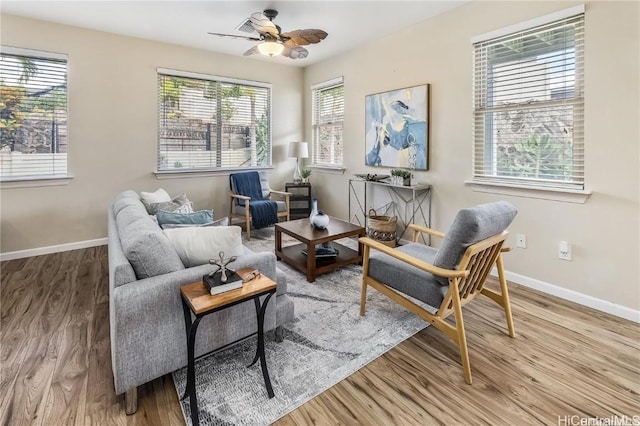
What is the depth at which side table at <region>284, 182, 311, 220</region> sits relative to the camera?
5.21 meters

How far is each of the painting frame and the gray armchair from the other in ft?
6.18

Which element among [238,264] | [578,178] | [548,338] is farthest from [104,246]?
[578,178]

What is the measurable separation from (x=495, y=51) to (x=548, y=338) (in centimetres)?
247

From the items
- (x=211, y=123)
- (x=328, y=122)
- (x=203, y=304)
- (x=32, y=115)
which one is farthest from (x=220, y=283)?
(x=328, y=122)

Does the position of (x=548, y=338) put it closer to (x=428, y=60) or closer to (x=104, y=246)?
(x=428, y=60)

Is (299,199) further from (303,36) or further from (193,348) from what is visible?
(193,348)

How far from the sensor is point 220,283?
4.97 ft

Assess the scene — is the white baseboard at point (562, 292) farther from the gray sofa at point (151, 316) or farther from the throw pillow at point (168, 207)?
the gray sofa at point (151, 316)

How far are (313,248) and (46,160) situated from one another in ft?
10.8

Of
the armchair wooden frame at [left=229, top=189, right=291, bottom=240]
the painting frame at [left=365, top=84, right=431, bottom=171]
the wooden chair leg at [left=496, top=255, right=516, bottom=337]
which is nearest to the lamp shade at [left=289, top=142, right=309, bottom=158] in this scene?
the armchair wooden frame at [left=229, top=189, right=291, bottom=240]

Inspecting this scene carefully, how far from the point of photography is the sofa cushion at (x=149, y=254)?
1.58 m

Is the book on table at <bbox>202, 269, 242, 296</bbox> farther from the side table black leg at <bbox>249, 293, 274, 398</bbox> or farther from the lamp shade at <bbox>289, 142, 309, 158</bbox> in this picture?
the lamp shade at <bbox>289, 142, 309, 158</bbox>

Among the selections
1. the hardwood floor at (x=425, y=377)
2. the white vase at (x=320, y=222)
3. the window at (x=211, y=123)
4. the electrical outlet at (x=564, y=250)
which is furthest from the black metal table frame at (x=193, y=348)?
the window at (x=211, y=123)

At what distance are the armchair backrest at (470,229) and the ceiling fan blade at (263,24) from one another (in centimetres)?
227
